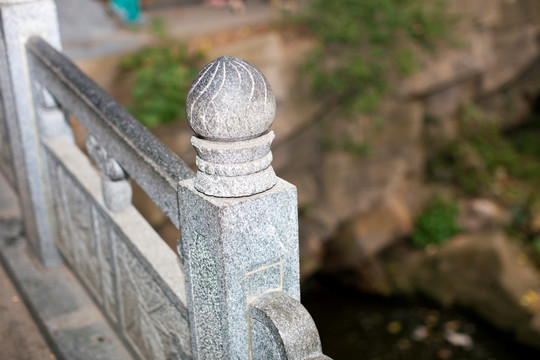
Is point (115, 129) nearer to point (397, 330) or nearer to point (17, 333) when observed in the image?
point (17, 333)

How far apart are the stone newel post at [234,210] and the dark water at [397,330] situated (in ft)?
17.7

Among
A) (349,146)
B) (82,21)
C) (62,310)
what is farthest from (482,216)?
(62,310)

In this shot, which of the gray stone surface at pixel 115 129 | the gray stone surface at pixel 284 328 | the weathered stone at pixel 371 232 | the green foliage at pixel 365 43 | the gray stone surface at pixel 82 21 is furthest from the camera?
the weathered stone at pixel 371 232

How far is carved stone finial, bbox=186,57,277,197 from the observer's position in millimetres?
1762

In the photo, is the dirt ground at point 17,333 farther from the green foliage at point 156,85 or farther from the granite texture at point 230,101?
the green foliage at point 156,85

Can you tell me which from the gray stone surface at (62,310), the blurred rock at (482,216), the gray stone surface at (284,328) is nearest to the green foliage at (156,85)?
the gray stone surface at (62,310)

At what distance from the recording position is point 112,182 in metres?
2.73

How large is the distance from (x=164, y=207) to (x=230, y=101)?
68cm

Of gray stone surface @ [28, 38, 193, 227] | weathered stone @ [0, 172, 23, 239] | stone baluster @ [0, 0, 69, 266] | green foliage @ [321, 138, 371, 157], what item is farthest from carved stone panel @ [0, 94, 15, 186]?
green foliage @ [321, 138, 371, 157]

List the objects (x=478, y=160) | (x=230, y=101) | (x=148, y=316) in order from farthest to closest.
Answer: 1. (x=478, y=160)
2. (x=148, y=316)
3. (x=230, y=101)

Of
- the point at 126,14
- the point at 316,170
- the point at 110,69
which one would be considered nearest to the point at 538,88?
the point at 316,170

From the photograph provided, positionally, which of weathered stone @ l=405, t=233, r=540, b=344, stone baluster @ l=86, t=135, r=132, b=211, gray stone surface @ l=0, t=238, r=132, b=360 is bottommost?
weathered stone @ l=405, t=233, r=540, b=344

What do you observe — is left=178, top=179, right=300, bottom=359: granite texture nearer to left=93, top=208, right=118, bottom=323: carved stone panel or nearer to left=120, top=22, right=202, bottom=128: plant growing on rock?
left=93, top=208, right=118, bottom=323: carved stone panel

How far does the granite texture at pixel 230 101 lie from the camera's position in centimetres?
176
